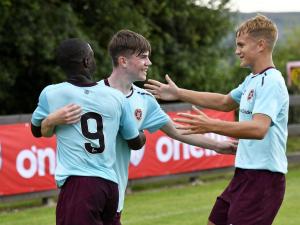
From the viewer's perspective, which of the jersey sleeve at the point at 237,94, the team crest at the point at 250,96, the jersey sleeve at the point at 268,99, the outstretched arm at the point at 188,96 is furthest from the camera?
the outstretched arm at the point at 188,96

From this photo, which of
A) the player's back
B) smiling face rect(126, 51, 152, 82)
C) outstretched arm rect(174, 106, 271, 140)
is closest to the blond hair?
outstretched arm rect(174, 106, 271, 140)

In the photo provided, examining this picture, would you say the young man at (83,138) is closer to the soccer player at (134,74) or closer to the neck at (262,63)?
the soccer player at (134,74)

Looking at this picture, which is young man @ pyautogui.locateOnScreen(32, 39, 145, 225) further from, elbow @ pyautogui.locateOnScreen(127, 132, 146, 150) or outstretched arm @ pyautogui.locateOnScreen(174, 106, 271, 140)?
outstretched arm @ pyautogui.locateOnScreen(174, 106, 271, 140)

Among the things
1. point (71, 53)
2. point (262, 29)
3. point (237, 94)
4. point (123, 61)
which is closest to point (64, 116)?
point (71, 53)

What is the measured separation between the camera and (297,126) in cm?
1798

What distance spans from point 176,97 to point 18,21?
10.7m

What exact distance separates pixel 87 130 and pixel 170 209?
6.73 metres

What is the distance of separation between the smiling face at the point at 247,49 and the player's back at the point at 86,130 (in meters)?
1.11

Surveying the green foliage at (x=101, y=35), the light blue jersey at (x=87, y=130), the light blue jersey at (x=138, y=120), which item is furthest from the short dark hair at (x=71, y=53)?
the green foliage at (x=101, y=35)

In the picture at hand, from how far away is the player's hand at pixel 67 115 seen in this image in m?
5.28

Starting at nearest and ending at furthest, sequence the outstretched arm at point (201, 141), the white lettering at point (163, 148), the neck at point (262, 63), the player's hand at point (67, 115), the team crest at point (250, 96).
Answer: the player's hand at point (67, 115) → the team crest at point (250, 96) → the neck at point (262, 63) → the outstretched arm at point (201, 141) → the white lettering at point (163, 148)

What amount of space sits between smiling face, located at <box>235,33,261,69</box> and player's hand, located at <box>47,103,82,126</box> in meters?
1.39

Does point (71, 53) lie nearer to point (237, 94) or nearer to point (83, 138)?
point (83, 138)

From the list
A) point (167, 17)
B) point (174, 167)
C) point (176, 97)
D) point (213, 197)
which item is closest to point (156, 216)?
point (213, 197)
